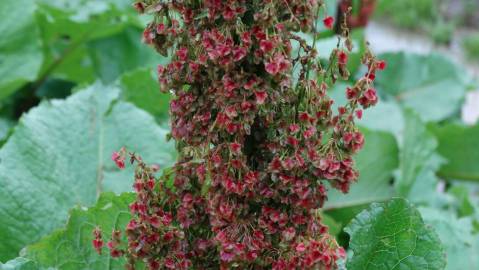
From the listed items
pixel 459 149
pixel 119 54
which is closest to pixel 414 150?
pixel 459 149

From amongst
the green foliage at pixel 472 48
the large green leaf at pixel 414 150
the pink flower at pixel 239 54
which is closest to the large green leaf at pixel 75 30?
the large green leaf at pixel 414 150

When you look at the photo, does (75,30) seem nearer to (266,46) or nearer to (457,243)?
(457,243)

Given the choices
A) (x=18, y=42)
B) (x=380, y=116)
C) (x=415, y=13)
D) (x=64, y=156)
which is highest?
(x=415, y=13)

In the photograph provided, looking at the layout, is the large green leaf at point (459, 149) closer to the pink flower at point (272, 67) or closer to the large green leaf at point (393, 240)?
the large green leaf at point (393, 240)

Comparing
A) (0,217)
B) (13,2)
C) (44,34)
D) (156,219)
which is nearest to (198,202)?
(156,219)

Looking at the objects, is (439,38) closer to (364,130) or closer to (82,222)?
(364,130)

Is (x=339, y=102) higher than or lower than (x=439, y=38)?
lower

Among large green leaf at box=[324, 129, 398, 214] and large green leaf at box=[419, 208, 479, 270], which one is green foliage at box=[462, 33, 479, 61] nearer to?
large green leaf at box=[324, 129, 398, 214]

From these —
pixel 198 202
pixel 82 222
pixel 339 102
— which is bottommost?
pixel 198 202
